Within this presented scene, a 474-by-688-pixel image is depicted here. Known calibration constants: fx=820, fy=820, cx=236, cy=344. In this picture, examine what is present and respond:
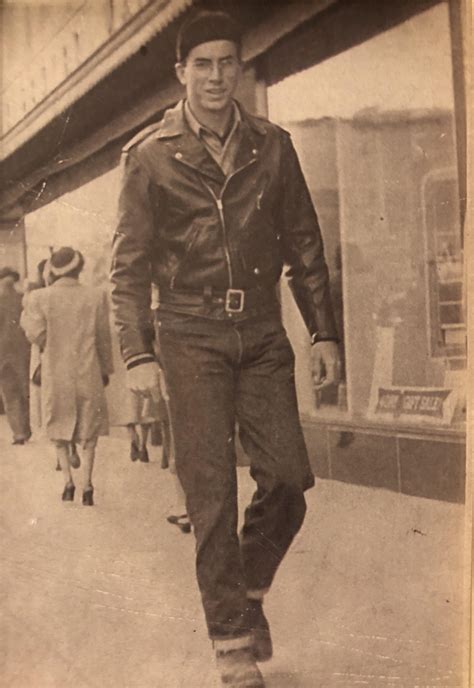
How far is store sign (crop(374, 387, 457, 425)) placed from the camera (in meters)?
1.92

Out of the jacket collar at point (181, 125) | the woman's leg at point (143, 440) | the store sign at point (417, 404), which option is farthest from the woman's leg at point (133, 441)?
the jacket collar at point (181, 125)

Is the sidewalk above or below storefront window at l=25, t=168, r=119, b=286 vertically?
below

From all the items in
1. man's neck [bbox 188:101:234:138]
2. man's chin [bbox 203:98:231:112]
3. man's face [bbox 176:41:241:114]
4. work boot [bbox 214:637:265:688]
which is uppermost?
man's face [bbox 176:41:241:114]

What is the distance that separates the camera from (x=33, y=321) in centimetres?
203

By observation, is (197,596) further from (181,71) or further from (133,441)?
(181,71)

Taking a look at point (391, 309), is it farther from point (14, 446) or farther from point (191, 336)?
point (14, 446)

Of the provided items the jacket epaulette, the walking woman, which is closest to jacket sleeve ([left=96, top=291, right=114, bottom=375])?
the walking woman

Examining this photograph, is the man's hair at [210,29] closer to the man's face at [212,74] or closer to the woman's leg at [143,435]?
the man's face at [212,74]

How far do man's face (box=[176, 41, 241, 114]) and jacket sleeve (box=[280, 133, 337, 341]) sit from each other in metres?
0.17

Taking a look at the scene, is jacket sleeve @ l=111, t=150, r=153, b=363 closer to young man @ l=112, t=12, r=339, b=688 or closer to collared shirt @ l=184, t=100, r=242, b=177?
young man @ l=112, t=12, r=339, b=688

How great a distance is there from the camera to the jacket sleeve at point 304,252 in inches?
76.6

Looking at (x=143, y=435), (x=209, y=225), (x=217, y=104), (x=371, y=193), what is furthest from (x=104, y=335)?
(x=371, y=193)

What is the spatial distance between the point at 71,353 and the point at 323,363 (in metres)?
0.62

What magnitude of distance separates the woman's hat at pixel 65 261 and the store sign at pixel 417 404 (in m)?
0.79
